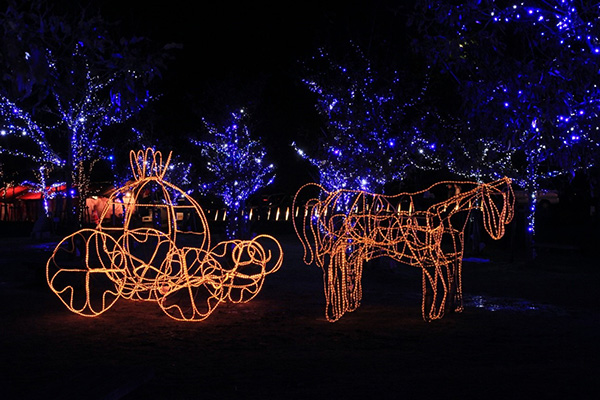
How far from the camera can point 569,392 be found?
19.4ft

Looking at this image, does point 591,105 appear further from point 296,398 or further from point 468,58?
point 296,398

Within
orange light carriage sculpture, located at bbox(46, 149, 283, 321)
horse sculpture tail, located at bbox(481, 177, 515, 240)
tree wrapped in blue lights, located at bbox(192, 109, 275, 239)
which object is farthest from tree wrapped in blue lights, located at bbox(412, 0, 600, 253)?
tree wrapped in blue lights, located at bbox(192, 109, 275, 239)

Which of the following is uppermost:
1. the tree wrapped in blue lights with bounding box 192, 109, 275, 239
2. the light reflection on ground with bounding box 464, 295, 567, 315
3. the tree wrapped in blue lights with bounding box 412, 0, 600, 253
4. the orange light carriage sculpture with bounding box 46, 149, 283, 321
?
the tree wrapped in blue lights with bounding box 192, 109, 275, 239

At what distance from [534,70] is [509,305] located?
4.18 metres

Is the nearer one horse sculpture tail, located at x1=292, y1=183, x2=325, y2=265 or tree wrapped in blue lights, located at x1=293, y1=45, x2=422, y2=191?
horse sculpture tail, located at x1=292, y1=183, x2=325, y2=265

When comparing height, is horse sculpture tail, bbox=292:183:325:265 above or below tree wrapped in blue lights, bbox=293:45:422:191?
below

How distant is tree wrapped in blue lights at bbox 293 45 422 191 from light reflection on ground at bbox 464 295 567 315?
6.76 metres

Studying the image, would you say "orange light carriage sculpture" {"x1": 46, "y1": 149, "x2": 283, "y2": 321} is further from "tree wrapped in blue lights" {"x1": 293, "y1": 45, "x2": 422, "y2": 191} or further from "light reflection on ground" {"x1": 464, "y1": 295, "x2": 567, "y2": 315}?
"tree wrapped in blue lights" {"x1": 293, "y1": 45, "x2": 422, "y2": 191}

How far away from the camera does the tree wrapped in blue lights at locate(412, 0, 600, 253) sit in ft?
29.5

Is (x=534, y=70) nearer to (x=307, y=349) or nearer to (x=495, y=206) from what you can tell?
(x=495, y=206)

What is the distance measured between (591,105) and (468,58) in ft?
6.79

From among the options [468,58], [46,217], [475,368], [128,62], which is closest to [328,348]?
[475,368]

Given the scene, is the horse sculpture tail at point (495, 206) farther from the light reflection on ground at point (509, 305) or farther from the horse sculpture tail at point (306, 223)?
the horse sculpture tail at point (306, 223)

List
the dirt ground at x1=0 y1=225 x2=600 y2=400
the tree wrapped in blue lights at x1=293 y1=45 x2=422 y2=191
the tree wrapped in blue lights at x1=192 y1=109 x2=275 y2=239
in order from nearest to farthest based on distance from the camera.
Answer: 1. the dirt ground at x1=0 y1=225 x2=600 y2=400
2. the tree wrapped in blue lights at x1=293 y1=45 x2=422 y2=191
3. the tree wrapped in blue lights at x1=192 y1=109 x2=275 y2=239
